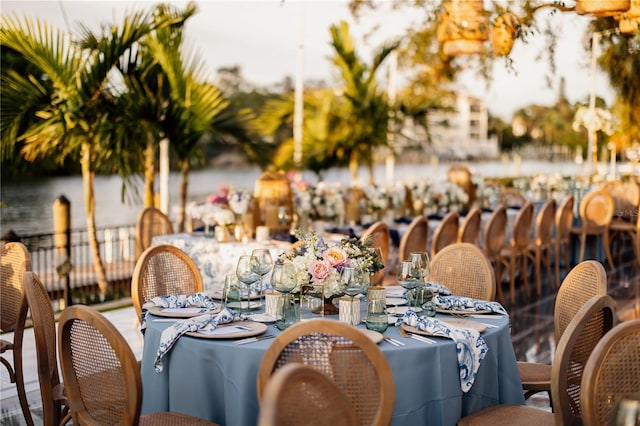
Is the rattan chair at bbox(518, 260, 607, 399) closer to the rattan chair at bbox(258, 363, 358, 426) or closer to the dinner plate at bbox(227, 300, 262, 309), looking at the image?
the dinner plate at bbox(227, 300, 262, 309)

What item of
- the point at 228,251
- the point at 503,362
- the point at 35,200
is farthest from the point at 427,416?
the point at 35,200

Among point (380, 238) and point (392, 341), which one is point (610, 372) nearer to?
point (392, 341)

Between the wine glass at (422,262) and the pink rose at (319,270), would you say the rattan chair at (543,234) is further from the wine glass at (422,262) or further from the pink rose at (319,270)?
the pink rose at (319,270)

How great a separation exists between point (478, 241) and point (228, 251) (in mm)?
2818

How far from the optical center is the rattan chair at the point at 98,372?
111 inches

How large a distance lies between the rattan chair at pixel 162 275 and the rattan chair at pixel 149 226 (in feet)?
8.25

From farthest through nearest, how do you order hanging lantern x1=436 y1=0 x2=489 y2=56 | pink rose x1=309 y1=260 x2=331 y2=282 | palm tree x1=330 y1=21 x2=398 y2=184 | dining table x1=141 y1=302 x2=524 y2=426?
palm tree x1=330 y1=21 x2=398 y2=184, hanging lantern x1=436 y1=0 x2=489 y2=56, pink rose x1=309 y1=260 x2=331 y2=282, dining table x1=141 y1=302 x2=524 y2=426

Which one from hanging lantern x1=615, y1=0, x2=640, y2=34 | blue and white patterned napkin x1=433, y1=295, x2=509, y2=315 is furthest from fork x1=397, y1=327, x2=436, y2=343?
hanging lantern x1=615, y1=0, x2=640, y2=34

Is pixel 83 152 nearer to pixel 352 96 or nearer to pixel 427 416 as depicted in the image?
pixel 352 96

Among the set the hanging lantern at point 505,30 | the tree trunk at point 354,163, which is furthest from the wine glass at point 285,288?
the tree trunk at point 354,163

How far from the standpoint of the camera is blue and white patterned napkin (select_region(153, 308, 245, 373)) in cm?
327

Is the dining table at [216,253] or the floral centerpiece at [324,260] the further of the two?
the dining table at [216,253]

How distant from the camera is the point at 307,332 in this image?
2.58 m

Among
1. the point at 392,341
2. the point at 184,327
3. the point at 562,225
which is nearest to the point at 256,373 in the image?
the point at 184,327
